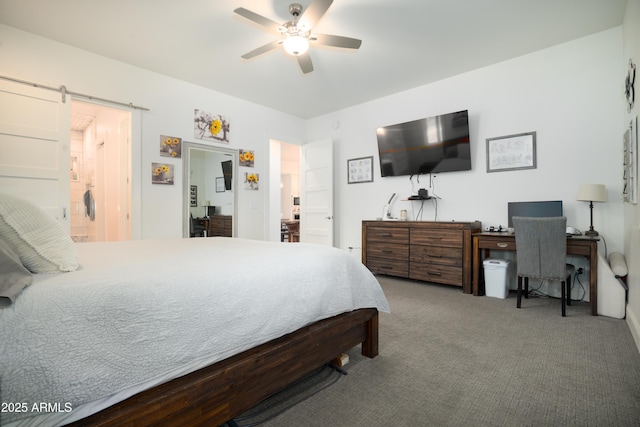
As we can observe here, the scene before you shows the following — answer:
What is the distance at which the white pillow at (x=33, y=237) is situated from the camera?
3.55 feet

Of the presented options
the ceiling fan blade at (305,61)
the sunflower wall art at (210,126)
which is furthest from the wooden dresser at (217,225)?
the ceiling fan blade at (305,61)

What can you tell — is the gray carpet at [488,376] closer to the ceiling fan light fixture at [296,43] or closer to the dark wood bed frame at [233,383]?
the dark wood bed frame at [233,383]

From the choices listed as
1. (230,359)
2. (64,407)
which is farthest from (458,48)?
(64,407)

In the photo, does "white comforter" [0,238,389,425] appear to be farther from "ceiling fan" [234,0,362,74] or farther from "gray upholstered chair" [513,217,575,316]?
"gray upholstered chair" [513,217,575,316]

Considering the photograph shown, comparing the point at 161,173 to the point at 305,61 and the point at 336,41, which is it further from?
the point at 336,41

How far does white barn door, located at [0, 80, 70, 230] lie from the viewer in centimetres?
307

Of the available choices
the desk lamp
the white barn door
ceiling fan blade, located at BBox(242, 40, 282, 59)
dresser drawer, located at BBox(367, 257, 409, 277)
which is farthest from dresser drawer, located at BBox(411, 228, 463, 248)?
the white barn door

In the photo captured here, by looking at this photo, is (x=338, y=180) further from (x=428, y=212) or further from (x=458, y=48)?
(x=458, y=48)

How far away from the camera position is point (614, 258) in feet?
9.51

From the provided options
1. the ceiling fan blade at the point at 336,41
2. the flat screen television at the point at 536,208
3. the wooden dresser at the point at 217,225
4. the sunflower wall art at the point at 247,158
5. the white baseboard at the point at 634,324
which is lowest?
the white baseboard at the point at 634,324

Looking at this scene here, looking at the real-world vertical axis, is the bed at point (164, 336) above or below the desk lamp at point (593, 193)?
below

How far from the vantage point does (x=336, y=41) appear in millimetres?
2775

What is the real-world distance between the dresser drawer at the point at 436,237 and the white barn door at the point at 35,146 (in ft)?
13.8

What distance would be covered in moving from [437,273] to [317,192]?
2692 mm
